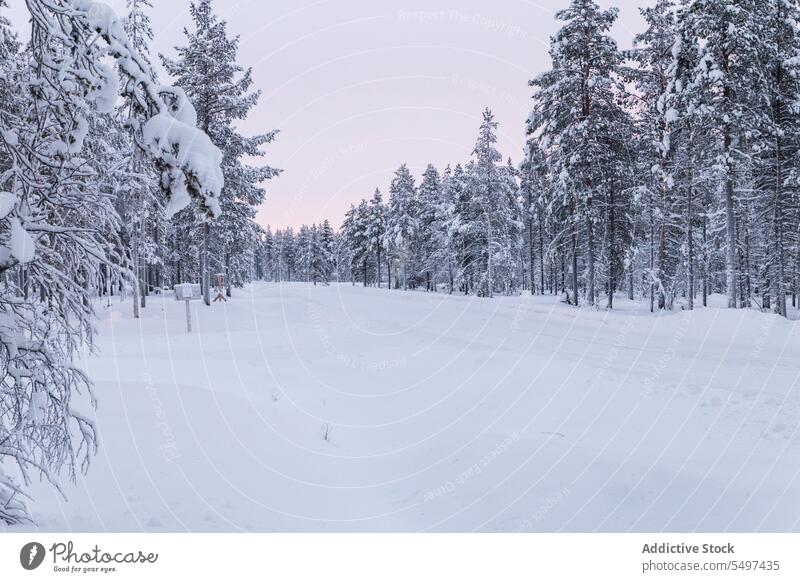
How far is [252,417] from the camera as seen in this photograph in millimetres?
8805

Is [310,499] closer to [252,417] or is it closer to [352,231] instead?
[252,417]

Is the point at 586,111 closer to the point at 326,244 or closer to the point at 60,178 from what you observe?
the point at 60,178

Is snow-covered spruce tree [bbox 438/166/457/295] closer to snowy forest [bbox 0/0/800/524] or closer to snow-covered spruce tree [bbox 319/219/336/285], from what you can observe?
snowy forest [bbox 0/0/800/524]

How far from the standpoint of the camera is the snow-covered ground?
18.1ft

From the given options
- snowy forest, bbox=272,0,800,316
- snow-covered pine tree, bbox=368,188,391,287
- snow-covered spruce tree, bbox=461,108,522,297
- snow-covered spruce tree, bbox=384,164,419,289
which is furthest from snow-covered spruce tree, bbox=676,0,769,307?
snow-covered pine tree, bbox=368,188,391,287

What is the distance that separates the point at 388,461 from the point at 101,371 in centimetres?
679

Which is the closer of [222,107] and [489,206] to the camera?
[222,107]

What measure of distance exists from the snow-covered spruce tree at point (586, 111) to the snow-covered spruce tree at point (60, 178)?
22.0 m

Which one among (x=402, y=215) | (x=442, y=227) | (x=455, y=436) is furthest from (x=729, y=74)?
(x=402, y=215)

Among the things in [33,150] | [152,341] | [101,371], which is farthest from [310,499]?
[152,341]

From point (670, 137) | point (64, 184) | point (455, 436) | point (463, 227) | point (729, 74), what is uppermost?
point (729, 74)

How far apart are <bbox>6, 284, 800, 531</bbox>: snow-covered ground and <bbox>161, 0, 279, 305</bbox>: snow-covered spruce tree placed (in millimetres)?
14354

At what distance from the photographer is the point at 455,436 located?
8258 mm

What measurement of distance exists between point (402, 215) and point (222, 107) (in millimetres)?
32326
